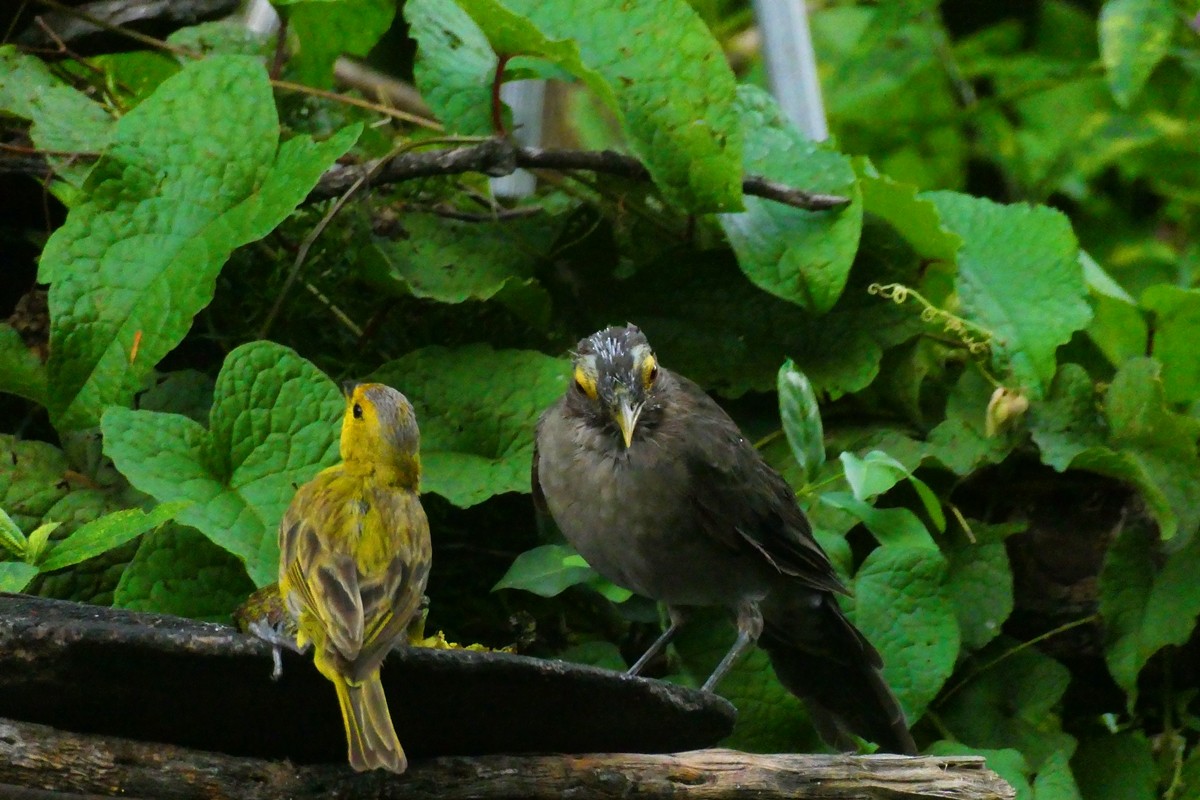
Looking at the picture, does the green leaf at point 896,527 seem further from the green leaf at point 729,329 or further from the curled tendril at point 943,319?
the curled tendril at point 943,319

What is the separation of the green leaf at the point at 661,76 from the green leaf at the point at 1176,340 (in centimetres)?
106

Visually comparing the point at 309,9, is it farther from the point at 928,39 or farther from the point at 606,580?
the point at 928,39

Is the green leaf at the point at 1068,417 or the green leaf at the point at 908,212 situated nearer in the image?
the green leaf at the point at 1068,417

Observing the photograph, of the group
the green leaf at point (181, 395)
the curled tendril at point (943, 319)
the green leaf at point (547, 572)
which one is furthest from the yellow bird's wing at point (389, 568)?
the curled tendril at point (943, 319)

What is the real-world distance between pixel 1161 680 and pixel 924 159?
11.8 ft

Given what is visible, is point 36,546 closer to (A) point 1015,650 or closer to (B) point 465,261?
(B) point 465,261

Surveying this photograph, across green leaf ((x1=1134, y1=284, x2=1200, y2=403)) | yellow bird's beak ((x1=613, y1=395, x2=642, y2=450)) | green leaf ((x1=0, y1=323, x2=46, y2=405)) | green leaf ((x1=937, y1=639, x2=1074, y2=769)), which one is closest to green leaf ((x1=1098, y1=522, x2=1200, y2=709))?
green leaf ((x1=937, y1=639, x2=1074, y2=769))

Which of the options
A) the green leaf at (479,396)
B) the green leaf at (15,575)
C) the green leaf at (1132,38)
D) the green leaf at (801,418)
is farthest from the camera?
the green leaf at (1132,38)

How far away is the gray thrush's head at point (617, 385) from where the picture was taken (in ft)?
8.50

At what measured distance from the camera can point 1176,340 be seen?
3.32 metres

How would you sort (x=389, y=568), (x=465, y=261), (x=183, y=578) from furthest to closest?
1. (x=465, y=261)
2. (x=183, y=578)
3. (x=389, y=568)

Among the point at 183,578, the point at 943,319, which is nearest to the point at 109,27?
the point at 183,578

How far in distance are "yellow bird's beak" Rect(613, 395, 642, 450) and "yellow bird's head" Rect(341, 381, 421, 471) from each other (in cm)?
44

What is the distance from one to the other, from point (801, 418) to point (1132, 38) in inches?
74.0
